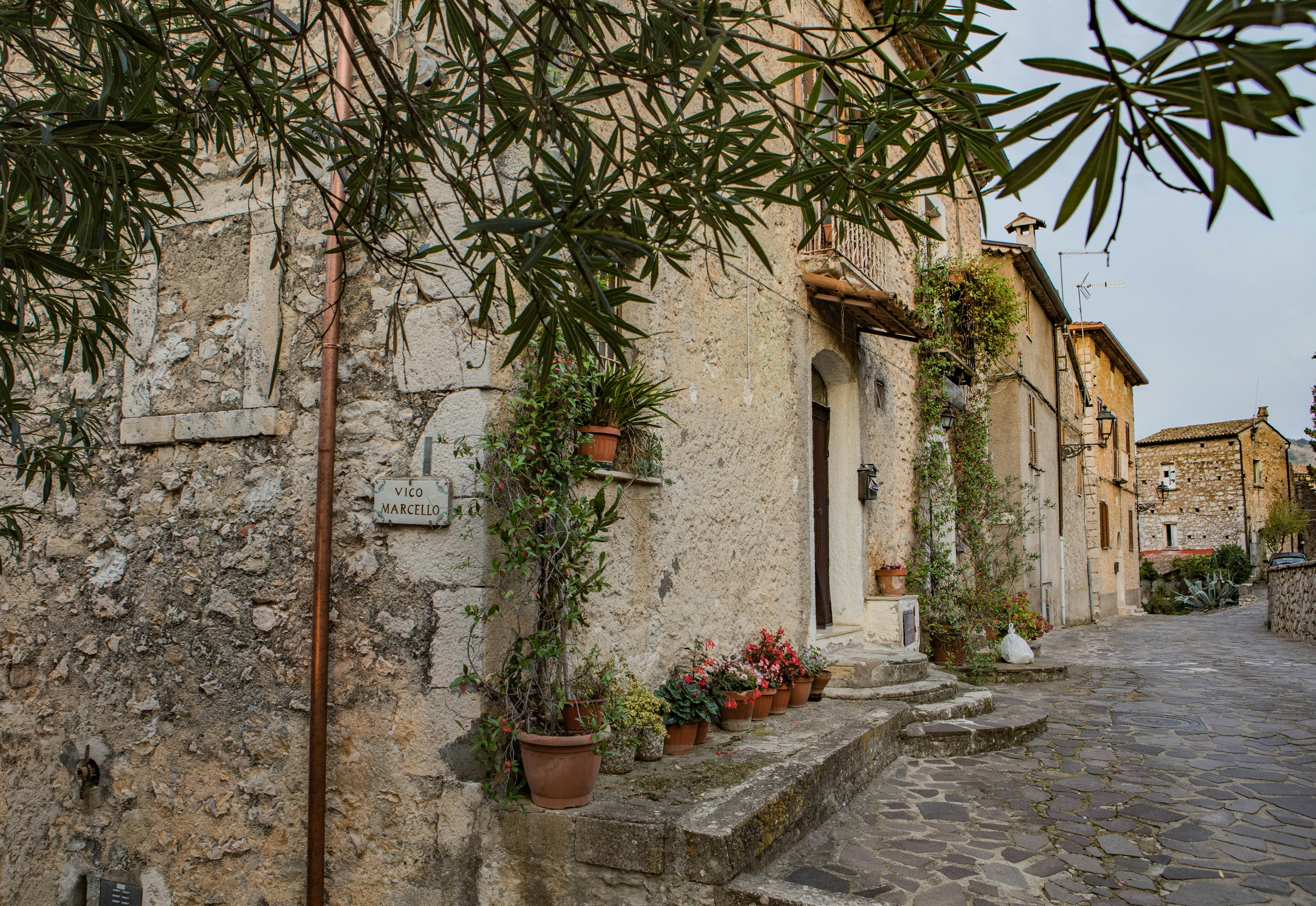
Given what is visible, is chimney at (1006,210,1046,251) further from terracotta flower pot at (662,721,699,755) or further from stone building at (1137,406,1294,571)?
stone building at (1137,406,1294,571)

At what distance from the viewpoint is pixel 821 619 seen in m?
7.06

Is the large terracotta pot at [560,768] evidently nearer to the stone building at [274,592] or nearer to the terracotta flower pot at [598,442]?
the stone building at [274,592]

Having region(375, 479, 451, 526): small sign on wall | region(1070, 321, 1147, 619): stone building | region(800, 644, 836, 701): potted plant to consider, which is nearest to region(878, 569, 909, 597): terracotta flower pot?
region(800, 644, 836, 701): potted plant

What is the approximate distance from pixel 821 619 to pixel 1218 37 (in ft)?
20.7

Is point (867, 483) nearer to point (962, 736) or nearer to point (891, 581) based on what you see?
point (891, 581)

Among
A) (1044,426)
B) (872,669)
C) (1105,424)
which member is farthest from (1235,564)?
(872,669)

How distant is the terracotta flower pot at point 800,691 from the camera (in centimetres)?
533

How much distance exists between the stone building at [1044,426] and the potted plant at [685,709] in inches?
268

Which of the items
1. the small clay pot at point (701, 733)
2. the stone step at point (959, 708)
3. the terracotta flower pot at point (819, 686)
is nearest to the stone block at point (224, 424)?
the small clay pot at point (701, 733)

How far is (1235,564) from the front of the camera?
28.1 metres

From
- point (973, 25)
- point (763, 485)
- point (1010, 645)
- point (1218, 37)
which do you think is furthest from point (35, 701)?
point (1010, 645)

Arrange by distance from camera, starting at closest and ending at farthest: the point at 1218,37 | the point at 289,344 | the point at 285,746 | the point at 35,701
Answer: the point at 1218,37
the point at 285,746
the point at 289,344
the point at 35,701

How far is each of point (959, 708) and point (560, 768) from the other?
12.5ft

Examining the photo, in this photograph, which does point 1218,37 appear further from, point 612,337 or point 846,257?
point 846,257
